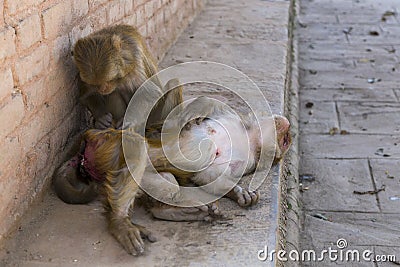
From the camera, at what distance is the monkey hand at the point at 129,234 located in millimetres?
3588

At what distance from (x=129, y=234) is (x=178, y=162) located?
0.64 m

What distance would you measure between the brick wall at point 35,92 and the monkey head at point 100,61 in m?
0.19

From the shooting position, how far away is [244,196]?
4125mm

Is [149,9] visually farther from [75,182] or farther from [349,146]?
[75,182]

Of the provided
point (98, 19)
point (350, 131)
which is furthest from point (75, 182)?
point (350, 131)

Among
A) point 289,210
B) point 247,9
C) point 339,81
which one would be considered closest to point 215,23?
point 247,9

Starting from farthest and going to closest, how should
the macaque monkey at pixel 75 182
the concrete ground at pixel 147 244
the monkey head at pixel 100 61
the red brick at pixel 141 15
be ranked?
1. the red brick at pixel 141 15
2. the monkey head at pixel 100 61
3. the macaque monkey at pixel 75 182
4. the concrete ground at pixel 147 244

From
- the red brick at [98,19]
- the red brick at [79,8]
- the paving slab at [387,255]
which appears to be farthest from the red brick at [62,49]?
the paving slab at [387,255]

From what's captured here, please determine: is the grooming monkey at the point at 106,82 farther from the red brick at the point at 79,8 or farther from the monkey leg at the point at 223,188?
the monkey leg at the point at 223,188

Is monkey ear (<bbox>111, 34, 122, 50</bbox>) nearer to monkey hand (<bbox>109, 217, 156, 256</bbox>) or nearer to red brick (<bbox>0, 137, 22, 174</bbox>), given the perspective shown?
red brick (<bbox>0, 137, 22, 174</bbox>)

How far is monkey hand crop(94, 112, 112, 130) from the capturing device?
Result: 4.48 meters

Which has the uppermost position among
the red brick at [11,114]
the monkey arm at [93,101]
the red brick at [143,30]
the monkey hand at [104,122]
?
the red brick at [11,114]

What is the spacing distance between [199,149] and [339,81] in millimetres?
4383
